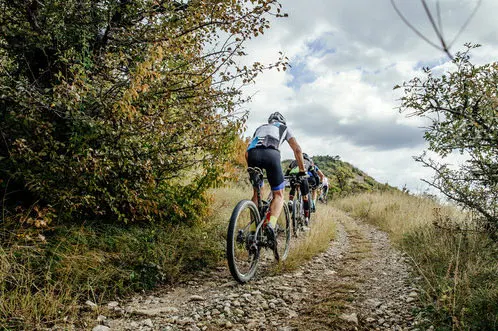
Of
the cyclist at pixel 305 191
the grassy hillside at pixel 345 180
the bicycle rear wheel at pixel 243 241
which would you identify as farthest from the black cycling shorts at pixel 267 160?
the grassy hillside at pixel 345 180

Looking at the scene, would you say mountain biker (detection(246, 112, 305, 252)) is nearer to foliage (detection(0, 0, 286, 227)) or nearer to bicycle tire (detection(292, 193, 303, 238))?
foliage (detection(0, 0, 286, 227))

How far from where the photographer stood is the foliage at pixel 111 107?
412cm

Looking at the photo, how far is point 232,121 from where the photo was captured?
566cm

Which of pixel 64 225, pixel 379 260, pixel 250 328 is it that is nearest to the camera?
pixel 250 328

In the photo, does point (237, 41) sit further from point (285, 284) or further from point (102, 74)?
point (285, 284)

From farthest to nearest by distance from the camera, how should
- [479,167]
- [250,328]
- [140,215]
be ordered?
[140,215] < [479,167] < [250,328]

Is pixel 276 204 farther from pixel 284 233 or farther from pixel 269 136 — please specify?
pixel 284 233

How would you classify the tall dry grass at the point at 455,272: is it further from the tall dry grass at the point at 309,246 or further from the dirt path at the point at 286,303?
the tall dry grass at the point at 309,246

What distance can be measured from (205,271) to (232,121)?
7.99ft

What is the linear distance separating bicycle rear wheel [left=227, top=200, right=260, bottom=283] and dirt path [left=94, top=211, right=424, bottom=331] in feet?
0.60

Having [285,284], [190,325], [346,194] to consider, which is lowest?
[190,325]

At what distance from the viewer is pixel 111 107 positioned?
13.7ft

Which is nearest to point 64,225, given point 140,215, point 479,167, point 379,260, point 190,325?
point 140,215

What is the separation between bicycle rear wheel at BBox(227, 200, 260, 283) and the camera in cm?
405
